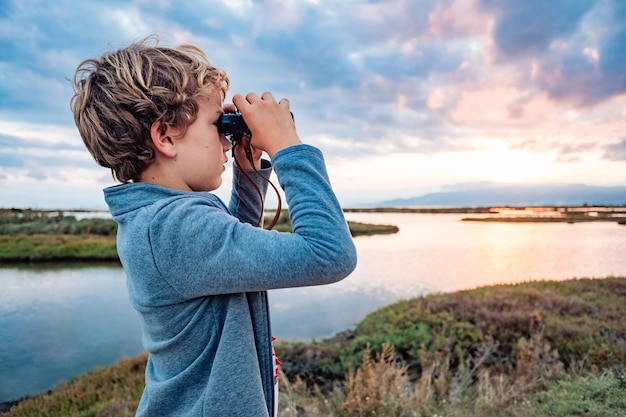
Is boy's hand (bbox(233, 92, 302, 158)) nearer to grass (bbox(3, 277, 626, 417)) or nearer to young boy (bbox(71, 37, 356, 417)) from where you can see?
young boy (bbox(71, 37, 356, 417))

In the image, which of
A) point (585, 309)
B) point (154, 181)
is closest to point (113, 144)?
point (154, 181)

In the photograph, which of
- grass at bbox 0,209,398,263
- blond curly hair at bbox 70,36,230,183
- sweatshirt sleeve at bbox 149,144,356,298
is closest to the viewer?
sweatshirt sleeve at bbox 149,144,356,298

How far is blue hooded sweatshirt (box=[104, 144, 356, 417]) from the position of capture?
80 cm

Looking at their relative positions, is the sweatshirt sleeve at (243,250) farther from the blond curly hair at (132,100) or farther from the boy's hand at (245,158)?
the boy's hand at (245,158)

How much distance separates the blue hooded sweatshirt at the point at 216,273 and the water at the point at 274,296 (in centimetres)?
623

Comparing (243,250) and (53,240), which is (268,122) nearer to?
(243,250)

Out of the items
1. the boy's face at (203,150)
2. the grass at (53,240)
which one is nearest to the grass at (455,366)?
the boy's face at (203,150)

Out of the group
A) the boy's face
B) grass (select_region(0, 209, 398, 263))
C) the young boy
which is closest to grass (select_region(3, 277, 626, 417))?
the young boy

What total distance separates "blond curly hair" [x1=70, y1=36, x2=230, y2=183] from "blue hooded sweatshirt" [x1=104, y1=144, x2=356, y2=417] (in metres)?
0.09

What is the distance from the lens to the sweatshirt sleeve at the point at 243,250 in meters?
0.79

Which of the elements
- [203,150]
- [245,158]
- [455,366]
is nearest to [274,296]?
[455,366]

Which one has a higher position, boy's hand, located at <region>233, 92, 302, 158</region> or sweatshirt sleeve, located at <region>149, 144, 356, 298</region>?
boy's hand, located at <region>233, 92, 302, 158</region>

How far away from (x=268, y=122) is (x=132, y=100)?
302mm

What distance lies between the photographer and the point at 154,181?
3.15 ft
